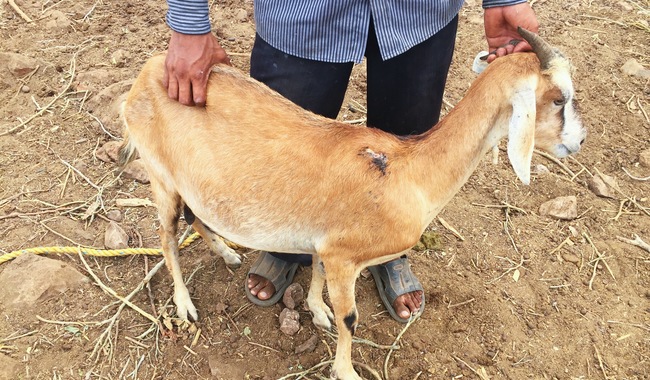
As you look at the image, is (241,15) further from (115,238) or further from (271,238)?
(271,238)

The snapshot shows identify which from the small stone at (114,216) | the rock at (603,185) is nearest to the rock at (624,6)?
the rock at (603,185)

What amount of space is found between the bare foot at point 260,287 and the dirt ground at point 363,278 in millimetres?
98

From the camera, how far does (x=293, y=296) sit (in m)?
3.75

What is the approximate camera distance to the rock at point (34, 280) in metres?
3.51

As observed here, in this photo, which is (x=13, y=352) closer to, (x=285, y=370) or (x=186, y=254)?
(x=186, y=254)

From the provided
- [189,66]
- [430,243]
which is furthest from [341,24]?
[430,243]

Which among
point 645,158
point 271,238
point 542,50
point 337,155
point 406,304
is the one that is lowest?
point 406,304

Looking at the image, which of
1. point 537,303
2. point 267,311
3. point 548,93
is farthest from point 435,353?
point 548,93

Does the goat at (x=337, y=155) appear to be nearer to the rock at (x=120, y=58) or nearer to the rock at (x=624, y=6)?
the rock at (x=120, y=58)

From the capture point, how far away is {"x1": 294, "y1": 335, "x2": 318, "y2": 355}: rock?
11.4ft

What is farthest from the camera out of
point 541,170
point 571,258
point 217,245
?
point 541,170

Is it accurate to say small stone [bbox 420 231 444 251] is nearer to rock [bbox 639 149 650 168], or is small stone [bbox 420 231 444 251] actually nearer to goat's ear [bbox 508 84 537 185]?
goat's ear [bbox 508 84 537 185]

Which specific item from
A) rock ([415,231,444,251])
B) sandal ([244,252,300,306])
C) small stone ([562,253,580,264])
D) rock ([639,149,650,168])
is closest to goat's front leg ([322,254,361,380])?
sandal ([244,252,300,306])

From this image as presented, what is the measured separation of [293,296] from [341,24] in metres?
1.77
